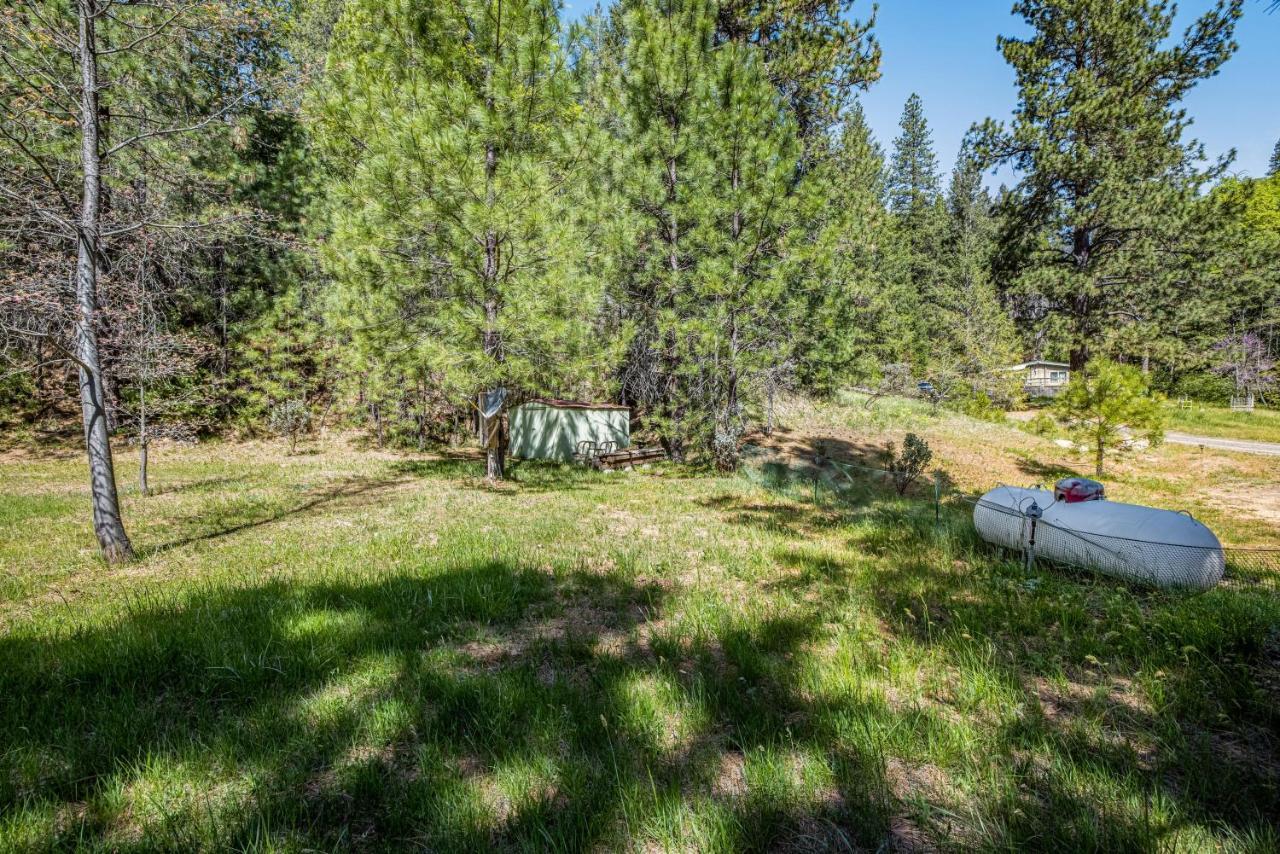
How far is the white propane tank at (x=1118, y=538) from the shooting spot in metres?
4.14

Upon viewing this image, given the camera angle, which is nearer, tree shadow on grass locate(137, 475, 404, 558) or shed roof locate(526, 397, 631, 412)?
tree shadow on grass locate(137, 475, 404, 558)

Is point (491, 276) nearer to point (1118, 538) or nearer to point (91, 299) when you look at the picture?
point (91, 299)

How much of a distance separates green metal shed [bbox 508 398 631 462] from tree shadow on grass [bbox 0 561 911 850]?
41.8 feet

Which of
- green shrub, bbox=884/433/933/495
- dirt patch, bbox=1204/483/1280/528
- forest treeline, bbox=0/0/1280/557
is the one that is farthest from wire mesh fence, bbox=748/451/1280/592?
forest treeline, bbox=0/0/1280/557

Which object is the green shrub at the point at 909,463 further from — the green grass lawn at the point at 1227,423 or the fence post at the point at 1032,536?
the green grass lawn at the point at 1227,423

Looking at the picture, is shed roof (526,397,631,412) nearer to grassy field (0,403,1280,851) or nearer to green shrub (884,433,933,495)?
green shrub (884,433,933,495)

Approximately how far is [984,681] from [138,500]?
1308 centimetres

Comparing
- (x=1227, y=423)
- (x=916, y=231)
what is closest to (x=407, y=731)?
(x=1227, y=423)

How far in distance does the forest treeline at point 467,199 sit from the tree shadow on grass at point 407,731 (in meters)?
4.01

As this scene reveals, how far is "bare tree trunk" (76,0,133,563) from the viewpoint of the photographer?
17.3ft

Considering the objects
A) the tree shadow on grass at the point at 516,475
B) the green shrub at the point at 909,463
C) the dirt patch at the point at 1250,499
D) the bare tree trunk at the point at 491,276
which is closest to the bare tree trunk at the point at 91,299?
the bare tree trunk at the point at 491,276

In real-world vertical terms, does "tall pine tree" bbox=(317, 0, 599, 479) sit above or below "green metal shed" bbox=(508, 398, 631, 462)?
above

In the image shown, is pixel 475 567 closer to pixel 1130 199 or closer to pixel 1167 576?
pixel 1167 576

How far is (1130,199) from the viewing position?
21.0m
